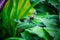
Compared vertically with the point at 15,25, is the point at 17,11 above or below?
above

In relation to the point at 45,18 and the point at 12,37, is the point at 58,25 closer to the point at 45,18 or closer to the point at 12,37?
the point at 45,18

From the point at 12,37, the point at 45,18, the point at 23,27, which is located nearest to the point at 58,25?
the point at 45,18

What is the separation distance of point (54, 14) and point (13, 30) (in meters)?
0.43

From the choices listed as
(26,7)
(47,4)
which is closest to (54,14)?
(47,4)

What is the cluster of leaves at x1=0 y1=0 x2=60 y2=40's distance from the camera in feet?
4.34

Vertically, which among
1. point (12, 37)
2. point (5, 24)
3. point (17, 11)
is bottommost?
point (12, 37)

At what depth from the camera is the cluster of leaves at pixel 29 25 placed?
1324 mm

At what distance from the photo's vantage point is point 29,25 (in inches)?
53.3

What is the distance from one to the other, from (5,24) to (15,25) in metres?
0.08

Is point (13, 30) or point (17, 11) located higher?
point (17, 11)

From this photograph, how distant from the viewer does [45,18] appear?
4.73 ft

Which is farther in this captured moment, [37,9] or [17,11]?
[37,9]

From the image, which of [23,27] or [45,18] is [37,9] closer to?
[45,18]

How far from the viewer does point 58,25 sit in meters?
1.41
